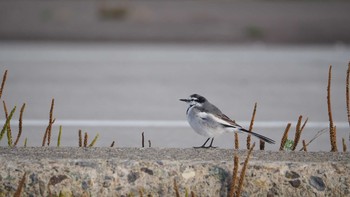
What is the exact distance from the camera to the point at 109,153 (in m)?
4.94

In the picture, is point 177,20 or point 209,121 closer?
point 209,121

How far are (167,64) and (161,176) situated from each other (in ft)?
48.9

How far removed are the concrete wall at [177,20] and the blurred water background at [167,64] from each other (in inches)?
2.3

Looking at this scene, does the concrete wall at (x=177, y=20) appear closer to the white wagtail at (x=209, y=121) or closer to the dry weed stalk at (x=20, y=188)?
the white wagtail at (x=209, y=121)

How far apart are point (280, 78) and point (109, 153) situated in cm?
1193

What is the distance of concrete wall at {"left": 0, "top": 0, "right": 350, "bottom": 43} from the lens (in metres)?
29.2

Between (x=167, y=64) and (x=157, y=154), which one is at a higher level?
(x=167, y=64)

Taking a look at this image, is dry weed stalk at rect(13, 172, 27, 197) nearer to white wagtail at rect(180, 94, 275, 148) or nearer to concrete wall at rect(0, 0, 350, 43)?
white wagtail at rect(180, 94, 275, 148)

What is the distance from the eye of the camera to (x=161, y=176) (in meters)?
4.61

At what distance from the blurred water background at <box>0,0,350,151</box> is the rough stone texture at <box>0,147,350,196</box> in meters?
4.40

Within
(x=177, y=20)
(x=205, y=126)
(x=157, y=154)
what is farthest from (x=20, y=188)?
(x=177, y=20)

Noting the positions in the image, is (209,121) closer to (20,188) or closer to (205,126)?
(205,126)

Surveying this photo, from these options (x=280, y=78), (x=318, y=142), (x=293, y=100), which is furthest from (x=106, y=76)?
(x=318, y=142)

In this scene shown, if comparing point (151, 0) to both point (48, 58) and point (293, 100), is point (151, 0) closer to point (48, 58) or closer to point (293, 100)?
point (48, 58)
